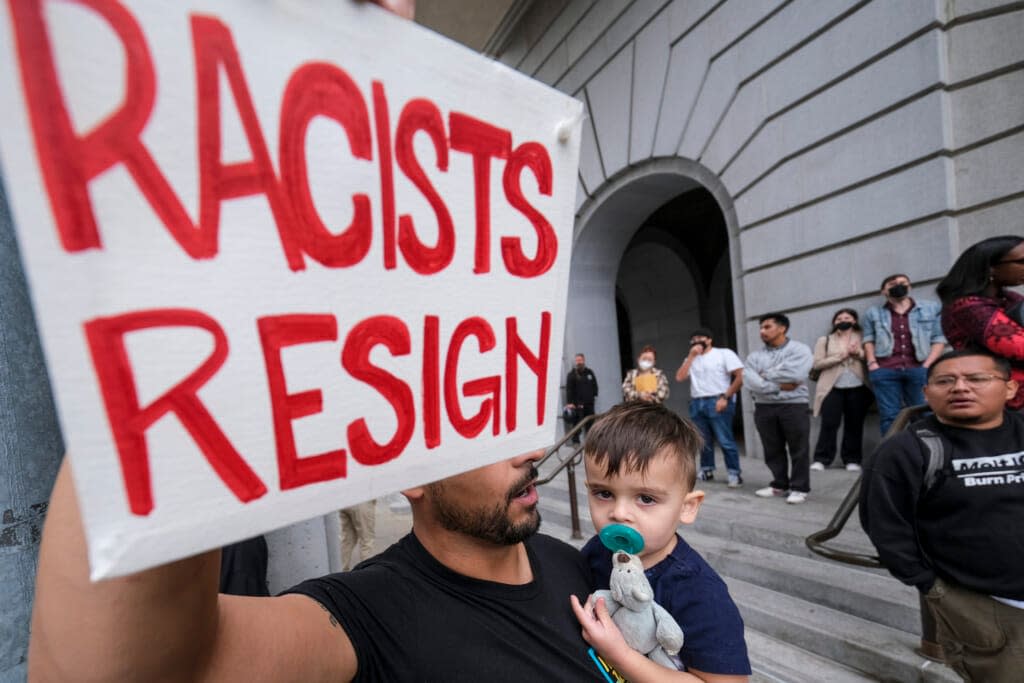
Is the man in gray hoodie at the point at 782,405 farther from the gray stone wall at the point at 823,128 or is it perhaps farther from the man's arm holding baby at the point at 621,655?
the man's arm holding baby at the point at 621,655

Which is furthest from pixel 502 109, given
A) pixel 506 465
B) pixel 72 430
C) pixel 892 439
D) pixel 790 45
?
pixel 790 45

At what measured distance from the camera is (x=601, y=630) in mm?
1229

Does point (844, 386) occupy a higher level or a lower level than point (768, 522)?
higher

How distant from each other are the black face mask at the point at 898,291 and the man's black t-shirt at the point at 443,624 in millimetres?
5264

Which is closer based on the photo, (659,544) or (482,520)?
(482,520)

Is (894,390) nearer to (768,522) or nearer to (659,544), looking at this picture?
(768,522)

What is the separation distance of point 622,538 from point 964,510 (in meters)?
1.60

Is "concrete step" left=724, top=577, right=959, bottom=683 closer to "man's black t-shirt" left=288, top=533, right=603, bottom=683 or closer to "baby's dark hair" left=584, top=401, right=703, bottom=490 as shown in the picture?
"baby's dark hair" left=584, top=401, right=703, bottom=490

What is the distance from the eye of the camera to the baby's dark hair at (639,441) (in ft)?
4.85

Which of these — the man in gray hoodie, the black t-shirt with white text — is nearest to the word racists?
the black t-shirt with white text

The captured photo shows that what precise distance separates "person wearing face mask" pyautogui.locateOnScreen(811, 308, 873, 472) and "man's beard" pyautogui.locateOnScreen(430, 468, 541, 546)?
5.48 meters

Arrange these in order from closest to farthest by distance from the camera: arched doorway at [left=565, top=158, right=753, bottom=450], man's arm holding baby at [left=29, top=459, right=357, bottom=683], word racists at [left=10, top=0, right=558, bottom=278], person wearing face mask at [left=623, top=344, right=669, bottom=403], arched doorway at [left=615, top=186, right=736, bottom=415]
→ 1. word racists at [left=10, top=0, right=558, bottom=278]
2. man's arm holding baby at [left=29, top=459, right=357, bottom=683]
3. person wearing face mask at [left=623, top=344, right=669, bottom=403]
4. arched doorway at [left=565, top=158, right=753, bottom=450]
5. arched doorway at [left=615, top=186, right=736, bottom=415]

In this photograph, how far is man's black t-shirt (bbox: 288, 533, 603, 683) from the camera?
3.34ft

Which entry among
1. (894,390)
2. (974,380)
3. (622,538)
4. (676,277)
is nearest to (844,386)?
(894,390)
